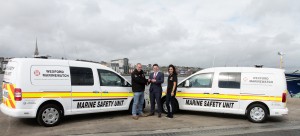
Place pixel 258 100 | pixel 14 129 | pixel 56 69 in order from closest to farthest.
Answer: pixel 14 129
pixel 56 69
pixel 258 100

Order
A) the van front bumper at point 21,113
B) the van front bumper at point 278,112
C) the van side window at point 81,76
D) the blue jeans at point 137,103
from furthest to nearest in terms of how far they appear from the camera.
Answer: the blue jeans at point 137,103 < the van front bumper at point 278,112 < the van side window at point 81,76 < the van front bumper at point 21,113

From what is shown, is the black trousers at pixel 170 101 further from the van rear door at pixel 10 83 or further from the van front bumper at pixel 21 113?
the van rear door at pixel 10 83

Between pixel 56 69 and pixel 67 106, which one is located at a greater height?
pixel 56 69

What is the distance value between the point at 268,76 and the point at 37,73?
6938mm

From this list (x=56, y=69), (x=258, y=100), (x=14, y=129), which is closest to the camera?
(x=14, y=129)

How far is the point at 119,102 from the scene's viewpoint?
8953mm

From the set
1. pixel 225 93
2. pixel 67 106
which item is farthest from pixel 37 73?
pixel 225 93

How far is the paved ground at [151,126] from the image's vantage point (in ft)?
22.9

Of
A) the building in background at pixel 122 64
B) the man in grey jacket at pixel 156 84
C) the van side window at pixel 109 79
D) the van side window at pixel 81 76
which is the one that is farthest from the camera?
the building in background at pixel 122 64

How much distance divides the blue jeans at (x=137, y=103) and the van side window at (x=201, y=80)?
162cm

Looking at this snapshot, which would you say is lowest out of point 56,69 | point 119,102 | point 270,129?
point 270,129

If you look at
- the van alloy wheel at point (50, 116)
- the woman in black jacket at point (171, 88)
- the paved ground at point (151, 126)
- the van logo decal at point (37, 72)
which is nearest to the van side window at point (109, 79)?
the paved ground at point (151, 126)

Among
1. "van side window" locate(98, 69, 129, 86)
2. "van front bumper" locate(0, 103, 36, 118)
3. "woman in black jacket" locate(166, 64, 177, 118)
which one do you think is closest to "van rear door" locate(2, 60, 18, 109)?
"van front bumper" locate(0, 103, 36, 118)

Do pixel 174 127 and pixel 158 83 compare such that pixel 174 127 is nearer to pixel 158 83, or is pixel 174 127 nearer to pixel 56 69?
pixel 158 83
